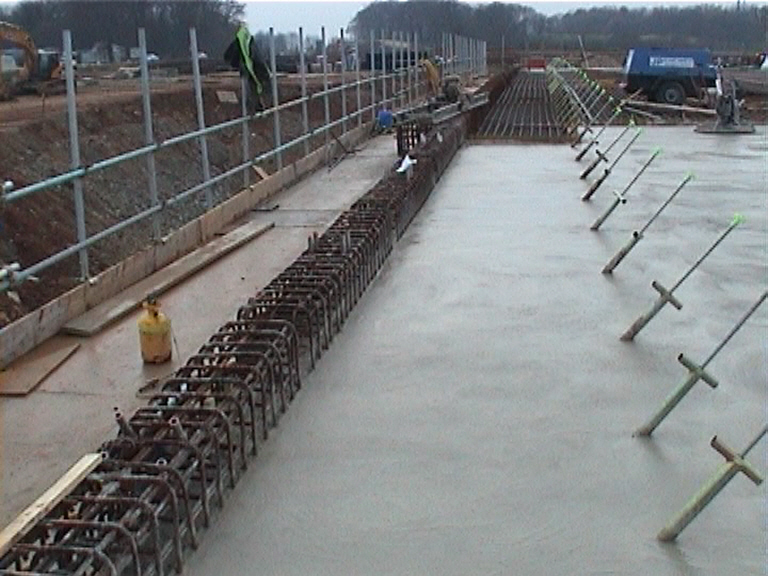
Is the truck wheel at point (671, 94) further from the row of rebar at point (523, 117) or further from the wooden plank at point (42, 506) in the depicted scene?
the wooden plank at point (42, 506)

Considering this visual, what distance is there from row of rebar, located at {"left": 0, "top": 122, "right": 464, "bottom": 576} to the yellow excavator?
24740 mm

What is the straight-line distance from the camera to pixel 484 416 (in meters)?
4.66

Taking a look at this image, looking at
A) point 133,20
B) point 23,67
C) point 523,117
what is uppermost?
point 133,20

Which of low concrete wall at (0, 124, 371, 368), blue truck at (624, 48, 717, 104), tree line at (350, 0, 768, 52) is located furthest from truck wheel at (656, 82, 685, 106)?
tree line at (350, 0, 768, 52)

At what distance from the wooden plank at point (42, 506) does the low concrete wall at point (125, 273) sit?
6.97ft

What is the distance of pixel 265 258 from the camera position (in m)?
7.73

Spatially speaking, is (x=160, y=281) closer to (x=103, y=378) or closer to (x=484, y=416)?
(x=103, y=378)

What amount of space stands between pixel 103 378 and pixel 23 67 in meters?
29.4

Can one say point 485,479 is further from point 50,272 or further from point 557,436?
point 50,272

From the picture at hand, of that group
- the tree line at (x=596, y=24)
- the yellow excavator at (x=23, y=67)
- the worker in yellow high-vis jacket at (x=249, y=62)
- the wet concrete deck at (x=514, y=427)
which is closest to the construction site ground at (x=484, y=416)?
the wet concrete deck at (x=514, y=427)

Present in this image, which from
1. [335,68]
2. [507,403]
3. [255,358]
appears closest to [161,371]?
[255,358]

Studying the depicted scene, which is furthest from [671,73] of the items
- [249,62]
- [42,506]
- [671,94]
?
[42,506]

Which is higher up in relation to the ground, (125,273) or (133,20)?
(133,20)

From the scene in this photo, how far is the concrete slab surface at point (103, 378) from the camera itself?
4152 mm
